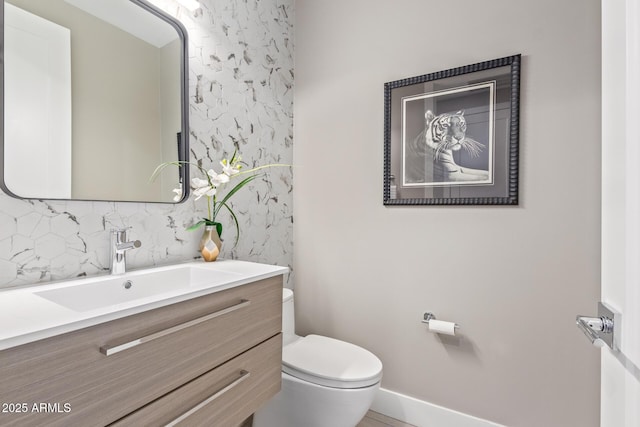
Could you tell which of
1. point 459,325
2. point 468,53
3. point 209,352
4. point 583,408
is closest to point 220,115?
point 209,352

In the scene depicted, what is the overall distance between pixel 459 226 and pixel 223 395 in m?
1.24

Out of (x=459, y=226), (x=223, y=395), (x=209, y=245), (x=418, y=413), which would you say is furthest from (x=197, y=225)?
(x=418, y=413)

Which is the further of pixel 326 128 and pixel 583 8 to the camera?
pixel 326 128

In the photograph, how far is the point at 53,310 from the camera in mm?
739

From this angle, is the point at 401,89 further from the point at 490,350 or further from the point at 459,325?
the point at 490,350

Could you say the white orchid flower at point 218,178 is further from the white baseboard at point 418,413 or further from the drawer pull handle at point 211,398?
the white baseboard at point 418,413

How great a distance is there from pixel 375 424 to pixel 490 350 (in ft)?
2.35

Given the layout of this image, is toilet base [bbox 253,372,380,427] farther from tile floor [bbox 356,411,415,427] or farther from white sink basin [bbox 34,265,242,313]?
white sink basin [bbox 34,265,242,313]

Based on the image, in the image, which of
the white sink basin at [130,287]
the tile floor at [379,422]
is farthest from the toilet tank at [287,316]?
the tile floor at [379,422]

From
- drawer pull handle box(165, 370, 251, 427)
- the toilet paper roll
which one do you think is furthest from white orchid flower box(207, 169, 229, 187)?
the toilet paper roll
